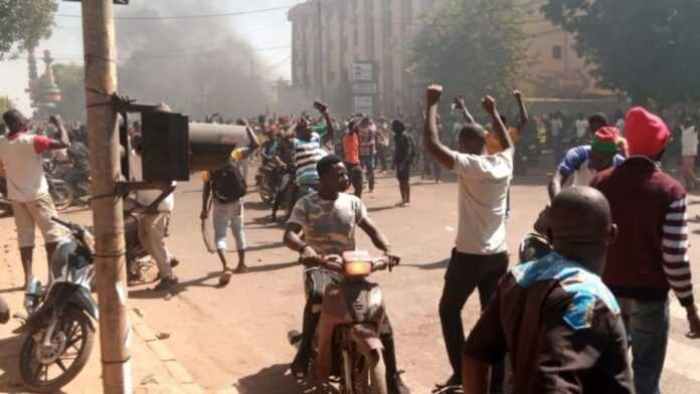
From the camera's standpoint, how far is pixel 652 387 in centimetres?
347

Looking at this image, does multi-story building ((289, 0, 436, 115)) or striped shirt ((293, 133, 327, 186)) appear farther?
multi-story building ((289, 0, 436, 115))

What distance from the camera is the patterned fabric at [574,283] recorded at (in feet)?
6.09

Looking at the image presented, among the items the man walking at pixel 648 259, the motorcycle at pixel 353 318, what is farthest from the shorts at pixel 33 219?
the man walking at pixel 648 259

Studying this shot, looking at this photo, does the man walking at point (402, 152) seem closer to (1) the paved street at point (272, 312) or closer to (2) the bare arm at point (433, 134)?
(1) the paved street at point (272, 312)

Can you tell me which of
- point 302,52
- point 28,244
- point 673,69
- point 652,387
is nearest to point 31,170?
point 28,244

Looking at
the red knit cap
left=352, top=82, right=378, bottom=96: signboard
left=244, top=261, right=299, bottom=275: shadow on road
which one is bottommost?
left=244, top=261, right=299, bottom=275: shadow on road

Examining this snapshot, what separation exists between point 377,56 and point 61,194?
1845 inches

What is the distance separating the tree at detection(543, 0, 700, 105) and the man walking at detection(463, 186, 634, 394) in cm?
2199

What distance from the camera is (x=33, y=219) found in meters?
7.30

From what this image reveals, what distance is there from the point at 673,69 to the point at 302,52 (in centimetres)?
5549

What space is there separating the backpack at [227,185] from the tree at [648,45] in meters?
17.8

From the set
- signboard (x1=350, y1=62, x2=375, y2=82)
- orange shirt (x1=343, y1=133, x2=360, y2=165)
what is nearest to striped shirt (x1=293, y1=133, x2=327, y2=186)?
orange shirt (x1=343, y1=133, x2=360, y2=165)

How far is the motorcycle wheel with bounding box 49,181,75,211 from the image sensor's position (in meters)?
15.6

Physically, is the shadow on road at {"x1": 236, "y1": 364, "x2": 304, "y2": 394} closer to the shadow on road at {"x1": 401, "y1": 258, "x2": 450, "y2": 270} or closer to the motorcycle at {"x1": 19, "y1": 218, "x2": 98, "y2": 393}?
the motorcycle at {"x1": 19, "y1": 218, "x2": 98, "y2": 393}
